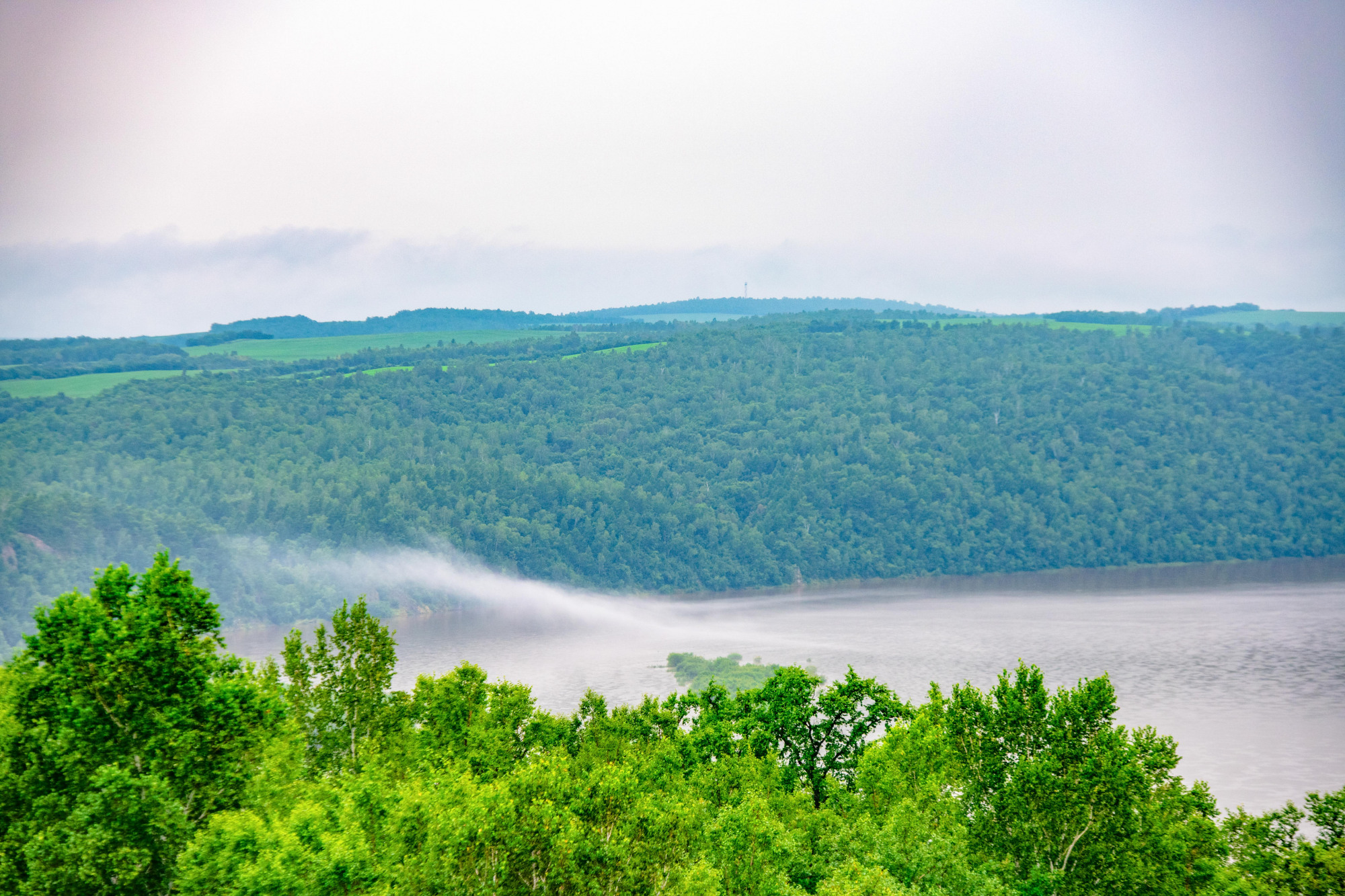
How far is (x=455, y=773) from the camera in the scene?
2311cm

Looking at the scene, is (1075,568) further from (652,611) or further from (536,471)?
(536,471)

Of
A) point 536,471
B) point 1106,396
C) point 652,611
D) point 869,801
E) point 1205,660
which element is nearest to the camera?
point 869,801

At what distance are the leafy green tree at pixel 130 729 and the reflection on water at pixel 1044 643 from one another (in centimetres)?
3396

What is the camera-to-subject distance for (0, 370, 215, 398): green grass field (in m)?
148

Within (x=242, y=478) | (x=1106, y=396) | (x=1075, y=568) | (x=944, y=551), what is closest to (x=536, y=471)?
(x=242, y=478)

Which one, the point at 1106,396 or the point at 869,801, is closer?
the point at 869,801

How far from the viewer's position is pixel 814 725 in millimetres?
32094

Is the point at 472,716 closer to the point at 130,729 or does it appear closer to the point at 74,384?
the point at 130,729

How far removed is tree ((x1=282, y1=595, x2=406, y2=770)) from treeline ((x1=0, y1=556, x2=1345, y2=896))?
43cm

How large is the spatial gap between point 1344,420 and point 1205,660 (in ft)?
384

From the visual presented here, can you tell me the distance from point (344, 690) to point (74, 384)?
142531mm

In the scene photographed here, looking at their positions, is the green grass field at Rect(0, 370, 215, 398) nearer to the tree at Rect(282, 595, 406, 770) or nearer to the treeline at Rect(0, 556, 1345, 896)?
the tree at Rect(282, 595, 406, 770)

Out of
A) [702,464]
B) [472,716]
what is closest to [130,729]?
[472,716]

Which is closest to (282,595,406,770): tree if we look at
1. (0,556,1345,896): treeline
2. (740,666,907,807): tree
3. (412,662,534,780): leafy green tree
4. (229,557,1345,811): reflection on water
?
(0,556,1345,896): treeline
